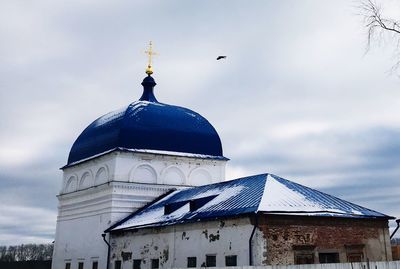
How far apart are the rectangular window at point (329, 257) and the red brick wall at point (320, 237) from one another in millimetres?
111

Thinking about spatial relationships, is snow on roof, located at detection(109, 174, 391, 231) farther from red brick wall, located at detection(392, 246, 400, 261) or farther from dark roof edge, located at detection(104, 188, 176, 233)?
red brick wall, located at detection(392, 246, 400, 261)

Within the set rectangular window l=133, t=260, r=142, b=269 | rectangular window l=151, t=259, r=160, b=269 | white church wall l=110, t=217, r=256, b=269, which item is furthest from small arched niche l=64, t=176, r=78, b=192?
rectangular window l=151, t=259, r=160, b=269

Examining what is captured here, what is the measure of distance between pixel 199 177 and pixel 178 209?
6.86 metres

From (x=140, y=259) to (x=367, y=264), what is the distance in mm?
12317

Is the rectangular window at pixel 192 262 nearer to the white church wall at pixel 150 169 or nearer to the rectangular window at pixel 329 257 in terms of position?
the rectangular window at pixel 329 257

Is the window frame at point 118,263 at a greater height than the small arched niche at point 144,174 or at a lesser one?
lesser

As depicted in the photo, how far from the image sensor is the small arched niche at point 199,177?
27.3 meters

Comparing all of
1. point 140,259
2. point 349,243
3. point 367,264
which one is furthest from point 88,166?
point 367,264

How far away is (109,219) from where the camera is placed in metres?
24.9

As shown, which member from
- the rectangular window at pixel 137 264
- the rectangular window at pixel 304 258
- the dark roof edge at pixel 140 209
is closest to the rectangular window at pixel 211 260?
the rectangular window at pixel 304 258

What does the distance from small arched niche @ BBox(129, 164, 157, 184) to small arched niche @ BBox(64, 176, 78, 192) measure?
4.94 m

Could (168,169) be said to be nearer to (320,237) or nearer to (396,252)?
(396,252)

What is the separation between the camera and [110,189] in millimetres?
25609

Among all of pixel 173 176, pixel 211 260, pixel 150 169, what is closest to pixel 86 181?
pixel 150 169
